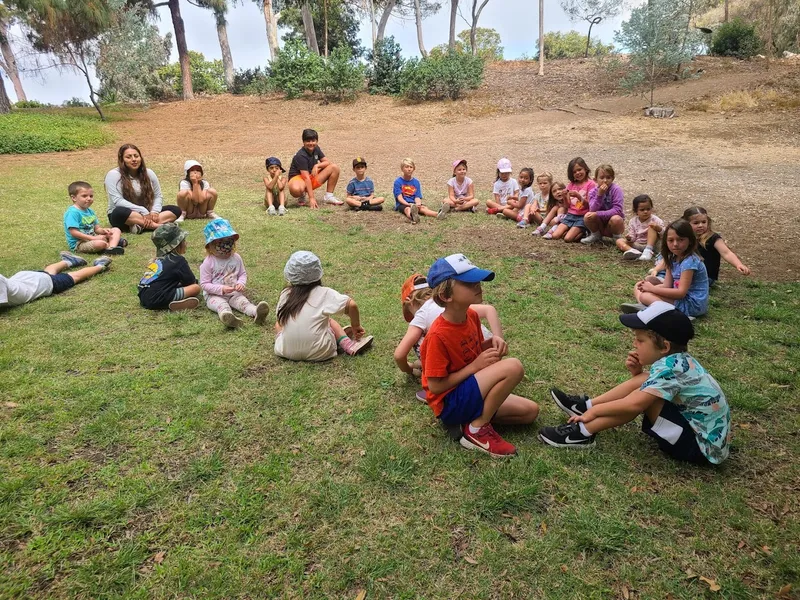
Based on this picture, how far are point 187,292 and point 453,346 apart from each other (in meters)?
3.35

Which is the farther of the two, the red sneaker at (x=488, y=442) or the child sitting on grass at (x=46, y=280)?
the child sitting on grass at (x=46, y=280)

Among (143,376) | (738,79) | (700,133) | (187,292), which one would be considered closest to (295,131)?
(700,133)

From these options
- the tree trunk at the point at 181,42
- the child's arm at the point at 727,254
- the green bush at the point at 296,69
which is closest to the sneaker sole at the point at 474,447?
the child's arm at the point at 727,254

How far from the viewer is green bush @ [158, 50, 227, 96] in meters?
30.0

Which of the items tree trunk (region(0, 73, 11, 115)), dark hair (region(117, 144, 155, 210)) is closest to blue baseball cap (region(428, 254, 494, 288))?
dark hair (region(117, 144, 155, 210))

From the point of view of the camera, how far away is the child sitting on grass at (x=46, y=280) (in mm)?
4973

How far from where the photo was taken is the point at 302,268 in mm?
3857

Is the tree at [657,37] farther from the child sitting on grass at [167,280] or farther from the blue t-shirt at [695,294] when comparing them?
the child sitting on grass at [167,280]

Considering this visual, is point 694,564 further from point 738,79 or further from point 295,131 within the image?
point 738,79

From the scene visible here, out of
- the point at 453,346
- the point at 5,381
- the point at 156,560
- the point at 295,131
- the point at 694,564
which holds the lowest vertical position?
the point at 694,564

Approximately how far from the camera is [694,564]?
7.50 ft

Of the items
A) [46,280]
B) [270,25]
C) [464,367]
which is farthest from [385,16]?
[464,367]

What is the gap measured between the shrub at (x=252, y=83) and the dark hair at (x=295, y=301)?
23.1 m

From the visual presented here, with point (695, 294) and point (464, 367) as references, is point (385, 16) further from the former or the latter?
point (464, 367)
